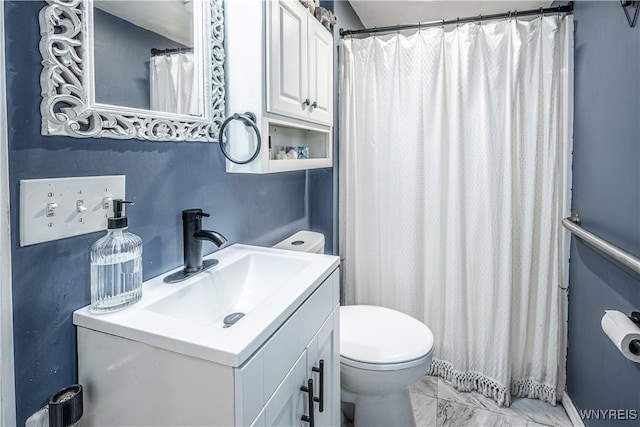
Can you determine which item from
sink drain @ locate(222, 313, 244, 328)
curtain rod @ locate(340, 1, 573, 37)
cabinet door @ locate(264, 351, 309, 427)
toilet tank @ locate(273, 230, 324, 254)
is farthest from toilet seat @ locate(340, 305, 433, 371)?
curtain rod @ locate(340, 1, 573, 37)

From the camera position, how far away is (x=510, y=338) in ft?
6.09

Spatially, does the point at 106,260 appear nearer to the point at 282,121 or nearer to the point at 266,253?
the point at 266,253

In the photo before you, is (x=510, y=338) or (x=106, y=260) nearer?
Result: (x=106, y=260)

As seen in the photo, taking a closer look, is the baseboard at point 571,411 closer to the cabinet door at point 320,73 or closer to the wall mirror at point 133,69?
the cabinet door at point 320,73

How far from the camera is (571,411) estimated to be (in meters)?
1.73

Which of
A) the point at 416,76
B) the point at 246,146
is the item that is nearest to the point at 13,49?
the point at 246,146

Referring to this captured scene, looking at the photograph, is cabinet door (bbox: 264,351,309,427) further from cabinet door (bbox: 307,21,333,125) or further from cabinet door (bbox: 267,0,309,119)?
cabinet door (bbox: 307,21,333,125)

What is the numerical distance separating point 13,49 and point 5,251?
1.22 feet

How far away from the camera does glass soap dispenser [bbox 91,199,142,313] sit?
31.6 inches

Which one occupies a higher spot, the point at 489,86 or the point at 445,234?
the point at 489,86

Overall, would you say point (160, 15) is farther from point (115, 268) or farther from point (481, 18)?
point (481, 18)

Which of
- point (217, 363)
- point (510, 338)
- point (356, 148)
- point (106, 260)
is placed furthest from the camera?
point (356, 148)

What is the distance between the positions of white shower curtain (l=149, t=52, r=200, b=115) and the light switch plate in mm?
270

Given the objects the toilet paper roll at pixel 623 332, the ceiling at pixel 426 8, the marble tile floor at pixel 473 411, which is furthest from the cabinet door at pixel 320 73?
the marble tile floor at pixel 473 411
